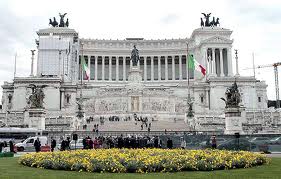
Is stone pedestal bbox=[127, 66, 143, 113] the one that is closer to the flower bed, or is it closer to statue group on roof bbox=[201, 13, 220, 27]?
statue group on roof bbox=[201, 13, 220, 27]

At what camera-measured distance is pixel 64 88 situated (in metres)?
90.2

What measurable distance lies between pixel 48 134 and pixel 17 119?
81.4 feet

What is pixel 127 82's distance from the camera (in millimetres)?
98938

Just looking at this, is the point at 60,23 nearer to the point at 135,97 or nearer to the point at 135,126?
the point at 135,97

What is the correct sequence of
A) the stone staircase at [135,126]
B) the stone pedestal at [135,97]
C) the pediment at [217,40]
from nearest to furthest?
1. the stone staircase at [135,126]
2. the stone pedestal at [135,97]
3. the pediment at [217,40]

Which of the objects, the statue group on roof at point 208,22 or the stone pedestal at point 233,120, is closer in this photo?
the stone pedestal at point 233,120

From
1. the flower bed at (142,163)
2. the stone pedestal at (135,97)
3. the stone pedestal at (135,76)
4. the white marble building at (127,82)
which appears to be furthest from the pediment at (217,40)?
the flower bed at (142,163)

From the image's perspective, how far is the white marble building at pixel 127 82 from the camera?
7944cm

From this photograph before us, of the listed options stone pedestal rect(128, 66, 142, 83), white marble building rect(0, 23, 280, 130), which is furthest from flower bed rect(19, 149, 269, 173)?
stone pedestal rect(128, 66, 142, 83)

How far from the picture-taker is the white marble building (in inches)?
3128

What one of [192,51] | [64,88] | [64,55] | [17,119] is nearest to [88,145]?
[17,119]

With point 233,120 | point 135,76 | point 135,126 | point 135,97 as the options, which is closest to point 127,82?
point 135,76

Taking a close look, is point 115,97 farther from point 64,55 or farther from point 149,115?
point 64,55

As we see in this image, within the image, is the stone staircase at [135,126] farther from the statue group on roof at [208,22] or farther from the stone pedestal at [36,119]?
the statue group on roof at [208,22]
